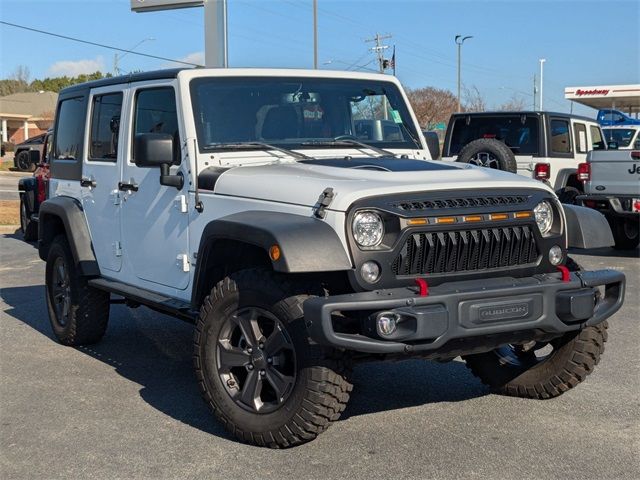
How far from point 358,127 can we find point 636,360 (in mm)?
2754

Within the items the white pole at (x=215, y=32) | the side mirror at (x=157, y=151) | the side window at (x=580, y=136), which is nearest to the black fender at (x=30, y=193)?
the white pole at (x=215, y=32)

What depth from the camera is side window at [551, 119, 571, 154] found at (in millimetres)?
14609

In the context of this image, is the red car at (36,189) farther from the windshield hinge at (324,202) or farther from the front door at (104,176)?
the windshield hinge at (324,202)

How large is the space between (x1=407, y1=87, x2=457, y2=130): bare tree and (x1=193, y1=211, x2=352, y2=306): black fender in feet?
185

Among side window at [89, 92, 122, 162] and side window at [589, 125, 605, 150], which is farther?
side window at [589, 125, 605, 150]

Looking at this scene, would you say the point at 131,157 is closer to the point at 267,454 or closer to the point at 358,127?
the point at 358,127

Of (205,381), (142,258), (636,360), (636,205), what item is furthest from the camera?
(636,205)

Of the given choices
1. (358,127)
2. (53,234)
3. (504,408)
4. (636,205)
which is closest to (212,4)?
(636,205)

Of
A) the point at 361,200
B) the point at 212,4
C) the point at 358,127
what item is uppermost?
the point at 212,4

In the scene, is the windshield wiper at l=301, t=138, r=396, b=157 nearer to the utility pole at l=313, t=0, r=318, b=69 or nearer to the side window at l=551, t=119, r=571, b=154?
the side window at l=551, t=119, r=571, b=154

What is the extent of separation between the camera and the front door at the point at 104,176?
6.28 metres

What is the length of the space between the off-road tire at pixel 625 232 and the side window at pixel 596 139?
3.07 metres

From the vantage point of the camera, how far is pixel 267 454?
4.44 metres

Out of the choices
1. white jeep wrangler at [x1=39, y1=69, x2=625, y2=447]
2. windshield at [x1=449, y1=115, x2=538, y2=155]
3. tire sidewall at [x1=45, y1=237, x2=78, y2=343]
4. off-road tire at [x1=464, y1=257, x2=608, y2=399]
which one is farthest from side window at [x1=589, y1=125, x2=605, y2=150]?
tire sidewall at [x1=45, y1=237, x2=78, y2=343]
